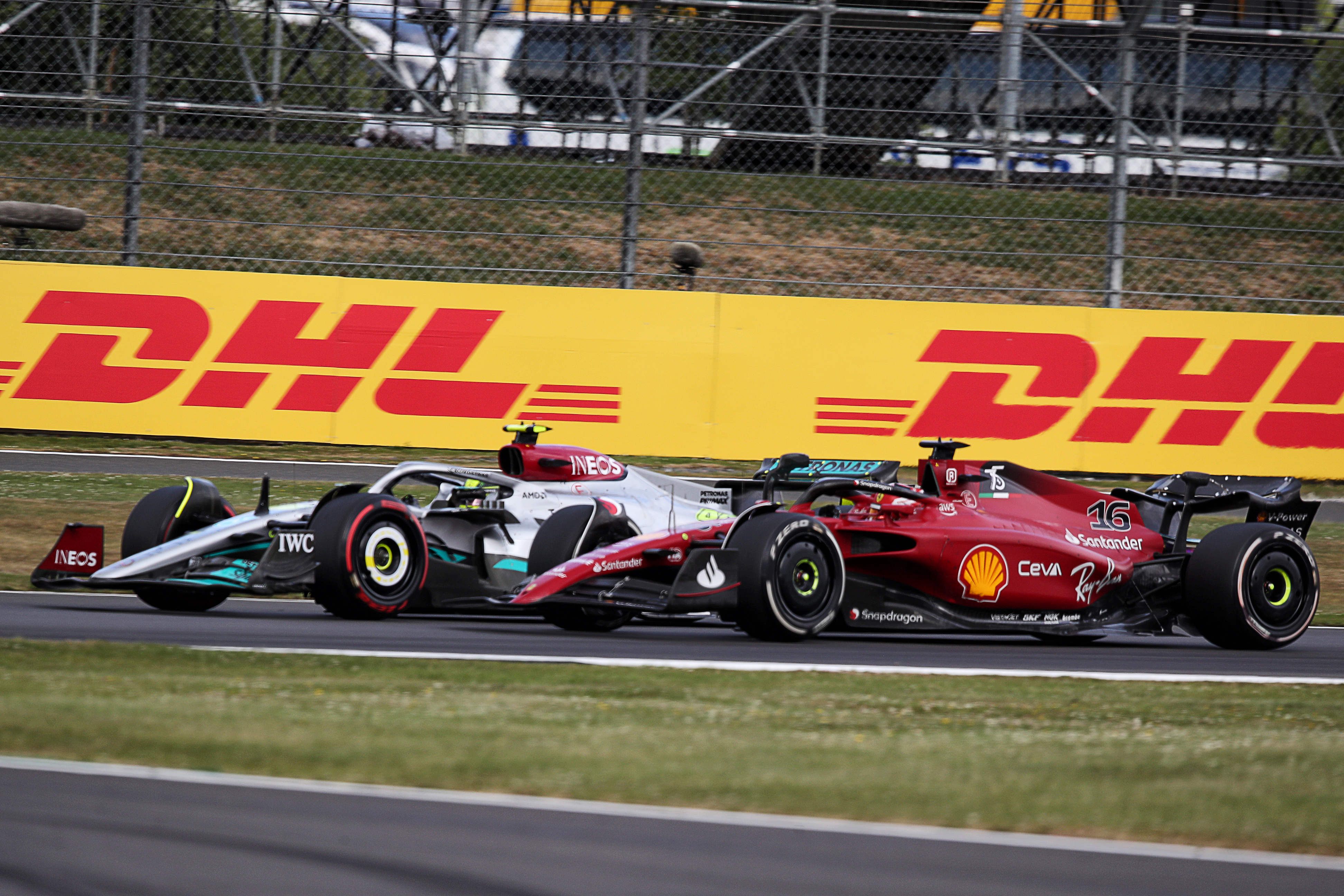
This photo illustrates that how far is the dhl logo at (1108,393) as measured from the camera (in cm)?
1367

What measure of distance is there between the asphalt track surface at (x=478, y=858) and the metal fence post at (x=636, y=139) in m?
10.6

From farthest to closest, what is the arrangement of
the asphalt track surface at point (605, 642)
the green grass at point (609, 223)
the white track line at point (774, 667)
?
the green grass at point (609, 223) → the asphalt track surface at point (605, 642) → the white track line at point (774, 667)

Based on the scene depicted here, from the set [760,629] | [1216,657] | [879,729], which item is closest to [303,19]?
[760,629]

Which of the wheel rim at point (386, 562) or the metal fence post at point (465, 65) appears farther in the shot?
the metal fence post at point (465, 65)

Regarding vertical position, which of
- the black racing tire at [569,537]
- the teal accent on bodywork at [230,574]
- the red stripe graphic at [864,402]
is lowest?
the teal accent on bodywork at [230,574]

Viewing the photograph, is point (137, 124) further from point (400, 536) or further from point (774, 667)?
point (774, 667)

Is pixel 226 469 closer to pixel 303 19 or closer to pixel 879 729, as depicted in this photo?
pixel 303 19

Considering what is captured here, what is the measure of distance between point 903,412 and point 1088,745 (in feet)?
27.8

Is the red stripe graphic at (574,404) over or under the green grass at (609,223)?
under

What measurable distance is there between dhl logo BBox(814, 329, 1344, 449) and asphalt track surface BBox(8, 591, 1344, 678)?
437 cm

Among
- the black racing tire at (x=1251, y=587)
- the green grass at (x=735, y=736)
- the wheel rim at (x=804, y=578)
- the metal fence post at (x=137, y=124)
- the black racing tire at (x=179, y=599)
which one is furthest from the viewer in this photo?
the metal fence post at (x=137, y=124)

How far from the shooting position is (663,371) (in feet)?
44.9

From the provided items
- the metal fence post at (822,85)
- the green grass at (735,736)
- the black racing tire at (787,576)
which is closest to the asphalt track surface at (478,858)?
the green grass at (735,736)

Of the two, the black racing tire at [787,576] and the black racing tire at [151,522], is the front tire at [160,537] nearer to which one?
the black racing tire at [151,522]
